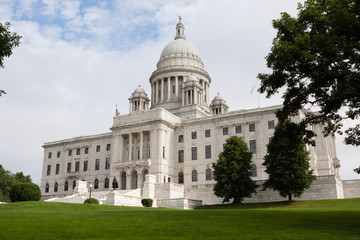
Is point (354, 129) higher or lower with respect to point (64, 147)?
lower

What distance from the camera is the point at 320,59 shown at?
23891 mm

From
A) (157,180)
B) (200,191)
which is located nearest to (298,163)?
(200,191)

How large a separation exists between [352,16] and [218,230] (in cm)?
1538

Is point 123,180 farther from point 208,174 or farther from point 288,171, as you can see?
point 288,171

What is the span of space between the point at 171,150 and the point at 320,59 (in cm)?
5093

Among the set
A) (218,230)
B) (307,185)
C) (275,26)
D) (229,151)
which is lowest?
(218,230)

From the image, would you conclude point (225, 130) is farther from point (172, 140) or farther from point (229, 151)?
point (229, 151)

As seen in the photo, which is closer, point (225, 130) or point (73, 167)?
point (225, 130)

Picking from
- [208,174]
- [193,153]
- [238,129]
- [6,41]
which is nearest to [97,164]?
[193,153]

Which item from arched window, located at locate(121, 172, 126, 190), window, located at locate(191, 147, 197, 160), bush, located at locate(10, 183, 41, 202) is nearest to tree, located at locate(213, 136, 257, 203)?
window, located at locate(191, 147, 197, 160)

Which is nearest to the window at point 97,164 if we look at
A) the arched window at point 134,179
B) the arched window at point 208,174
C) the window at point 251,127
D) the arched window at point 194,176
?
the arched window at point 134,179

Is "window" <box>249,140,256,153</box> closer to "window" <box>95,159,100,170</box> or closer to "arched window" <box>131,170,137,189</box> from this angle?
"arched window" <box>131,170,137,189</box>

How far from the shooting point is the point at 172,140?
242ft

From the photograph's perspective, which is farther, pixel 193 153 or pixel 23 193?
pixel 193 153
